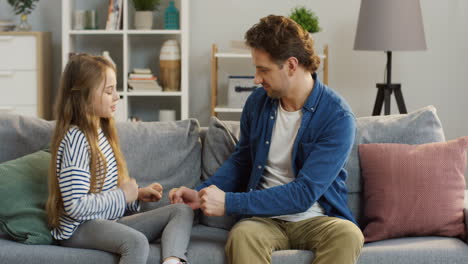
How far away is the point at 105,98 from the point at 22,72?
250cm

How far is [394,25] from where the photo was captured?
403cm

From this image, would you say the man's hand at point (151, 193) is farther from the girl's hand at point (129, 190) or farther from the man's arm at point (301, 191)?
the man's arm at point (301, 191)

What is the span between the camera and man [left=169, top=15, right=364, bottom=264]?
2.07 meters

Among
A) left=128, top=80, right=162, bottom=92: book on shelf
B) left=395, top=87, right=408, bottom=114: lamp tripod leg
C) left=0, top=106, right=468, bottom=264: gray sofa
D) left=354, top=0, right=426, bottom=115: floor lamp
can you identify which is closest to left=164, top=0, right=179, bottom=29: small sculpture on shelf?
left=128, top=80, right=162, bottom=92: book on shelf

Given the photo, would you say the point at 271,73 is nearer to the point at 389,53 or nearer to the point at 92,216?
the point at 92,216

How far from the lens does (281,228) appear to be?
221cm

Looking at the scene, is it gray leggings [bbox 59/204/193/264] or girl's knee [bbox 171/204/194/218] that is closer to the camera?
gray leggings [bbox 59/204/193/264]

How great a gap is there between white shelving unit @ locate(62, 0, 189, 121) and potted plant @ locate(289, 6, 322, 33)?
2.44ft

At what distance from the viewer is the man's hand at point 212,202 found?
6.81 ft

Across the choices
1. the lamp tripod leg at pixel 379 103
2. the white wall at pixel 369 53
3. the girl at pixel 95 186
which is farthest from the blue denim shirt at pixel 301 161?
the white wall at pixel 369 53

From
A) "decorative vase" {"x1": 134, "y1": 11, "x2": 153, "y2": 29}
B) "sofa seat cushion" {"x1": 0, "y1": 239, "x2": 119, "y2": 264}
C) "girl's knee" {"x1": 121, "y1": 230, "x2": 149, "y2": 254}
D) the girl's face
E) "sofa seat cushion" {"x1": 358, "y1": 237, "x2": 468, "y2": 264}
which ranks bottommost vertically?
"sofa seat cushion" {"x1": 0, "y1": 239, "x2": 119, "y2": 264}

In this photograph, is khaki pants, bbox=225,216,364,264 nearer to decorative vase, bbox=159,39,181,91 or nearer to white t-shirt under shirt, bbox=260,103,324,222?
white t-shirt under shirt, bbox=260,103,324,222

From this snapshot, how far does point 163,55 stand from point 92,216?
244cm

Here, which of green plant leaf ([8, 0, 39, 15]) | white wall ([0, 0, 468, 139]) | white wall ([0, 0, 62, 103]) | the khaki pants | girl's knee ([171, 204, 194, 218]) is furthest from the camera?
white wall ([0, 0, 62, 103])
